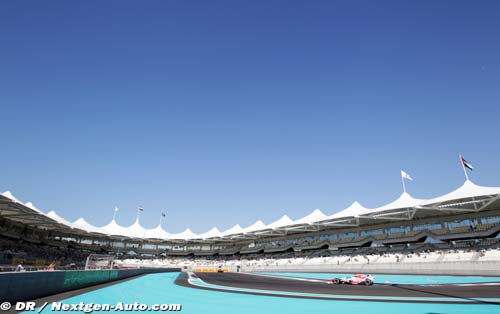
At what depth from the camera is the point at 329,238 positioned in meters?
65.6

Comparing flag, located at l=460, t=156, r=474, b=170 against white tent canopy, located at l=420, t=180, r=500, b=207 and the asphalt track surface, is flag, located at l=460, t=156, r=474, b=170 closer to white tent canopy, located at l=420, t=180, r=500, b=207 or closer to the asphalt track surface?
white tent canopy, located at l=420, t=180, r=500, b=207

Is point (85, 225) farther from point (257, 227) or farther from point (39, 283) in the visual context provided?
point (39, 283)

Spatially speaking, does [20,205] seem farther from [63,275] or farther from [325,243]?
[325,243]

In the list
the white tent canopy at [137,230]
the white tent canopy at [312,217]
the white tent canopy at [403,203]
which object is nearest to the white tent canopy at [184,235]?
the white tent canopy at [137,230]

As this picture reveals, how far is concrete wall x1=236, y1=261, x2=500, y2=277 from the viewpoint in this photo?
32312mm

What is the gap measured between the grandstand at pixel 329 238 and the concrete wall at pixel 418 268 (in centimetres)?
15

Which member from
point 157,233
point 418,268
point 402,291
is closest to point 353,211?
point 418,268

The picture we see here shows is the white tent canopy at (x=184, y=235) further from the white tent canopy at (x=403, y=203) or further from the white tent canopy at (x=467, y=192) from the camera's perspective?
the white tent canopy at (x=467, y=192)

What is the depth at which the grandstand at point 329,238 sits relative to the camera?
39.2 meters

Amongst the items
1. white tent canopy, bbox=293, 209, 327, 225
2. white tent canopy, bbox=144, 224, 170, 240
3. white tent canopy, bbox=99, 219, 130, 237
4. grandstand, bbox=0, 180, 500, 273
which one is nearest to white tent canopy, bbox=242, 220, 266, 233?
grandstand, bbox=0, 180, 500, 273

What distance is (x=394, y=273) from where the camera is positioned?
40344 mm

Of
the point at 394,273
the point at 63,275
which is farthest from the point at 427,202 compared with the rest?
the point at 63,275

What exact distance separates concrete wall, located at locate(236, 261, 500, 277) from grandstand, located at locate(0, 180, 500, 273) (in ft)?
0.50

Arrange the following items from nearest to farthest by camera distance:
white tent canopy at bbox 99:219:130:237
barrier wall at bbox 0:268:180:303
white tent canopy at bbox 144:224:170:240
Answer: barrier wall at bbox 0:268:180:303 < white tent canopy at bbox 99:219:130:237 < white tent canopy at bbox 144:224:170:240
